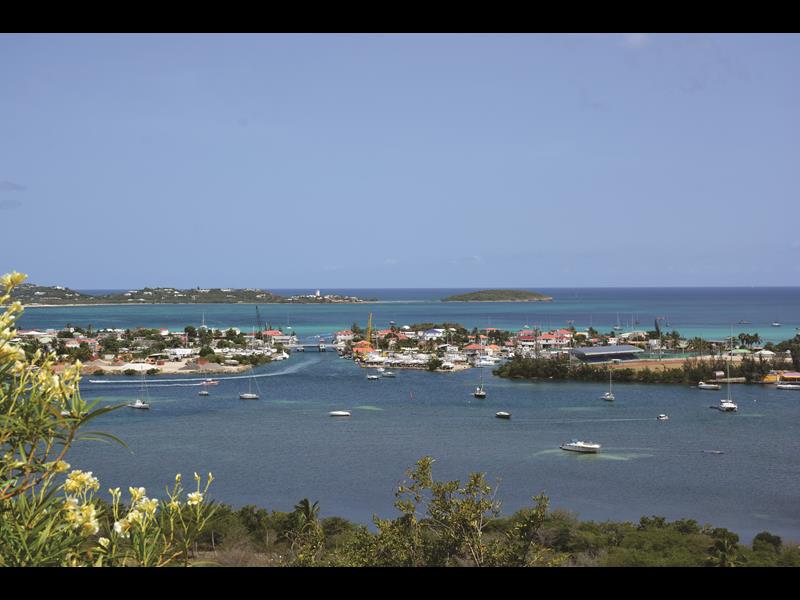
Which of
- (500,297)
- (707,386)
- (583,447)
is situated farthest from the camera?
(500,297)

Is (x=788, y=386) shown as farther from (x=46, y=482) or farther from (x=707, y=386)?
(x=46, y=482)

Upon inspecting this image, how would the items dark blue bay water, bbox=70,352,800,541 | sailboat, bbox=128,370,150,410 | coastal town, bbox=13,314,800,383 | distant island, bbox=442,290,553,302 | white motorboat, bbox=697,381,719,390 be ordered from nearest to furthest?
1. dark blue bay water, bbox=70,352,800,541
2. sailboat, bbox=128,370,150,410
3. white motorboat, bbox=697,381,719,390
4. coastal town, bbox=13,314,800,383
5. distant island, bbox=442,290,553,302

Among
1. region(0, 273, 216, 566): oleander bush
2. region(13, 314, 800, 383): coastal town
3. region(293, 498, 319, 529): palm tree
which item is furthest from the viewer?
region(13, 314, 800, 383): coastal town

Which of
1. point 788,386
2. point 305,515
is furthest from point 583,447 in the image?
point 788,386

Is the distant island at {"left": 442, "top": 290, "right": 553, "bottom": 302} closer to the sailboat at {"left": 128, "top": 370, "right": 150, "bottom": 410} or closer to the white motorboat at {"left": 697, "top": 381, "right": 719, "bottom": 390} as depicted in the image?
the white motorboat at {"left": 697, "top": 381, "right": 719, "bottom": 390}

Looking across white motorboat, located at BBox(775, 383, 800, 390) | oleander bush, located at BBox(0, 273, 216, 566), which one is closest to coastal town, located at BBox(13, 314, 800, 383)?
white motorboat, located at BBox(775, 383, 800, 390)
